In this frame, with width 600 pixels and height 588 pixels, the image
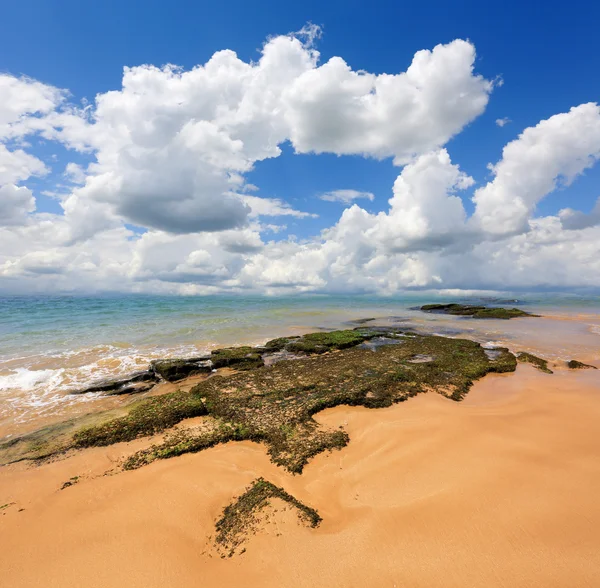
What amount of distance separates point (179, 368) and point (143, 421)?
6.28m

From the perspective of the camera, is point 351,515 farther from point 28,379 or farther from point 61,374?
point 28,379

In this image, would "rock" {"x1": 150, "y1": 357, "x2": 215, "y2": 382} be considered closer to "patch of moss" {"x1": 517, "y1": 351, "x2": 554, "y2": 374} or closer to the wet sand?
the wet sand

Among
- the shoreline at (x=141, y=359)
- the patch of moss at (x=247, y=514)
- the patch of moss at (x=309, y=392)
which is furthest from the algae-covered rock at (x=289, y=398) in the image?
the shoreline at (x=141, y=359)

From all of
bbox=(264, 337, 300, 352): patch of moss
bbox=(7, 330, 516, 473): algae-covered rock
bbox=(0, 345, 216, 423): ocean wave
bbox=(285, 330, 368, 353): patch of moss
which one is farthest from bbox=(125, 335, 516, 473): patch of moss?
bbox=(0, 345, 216, 423): ocean wave

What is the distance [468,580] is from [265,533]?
319 cm

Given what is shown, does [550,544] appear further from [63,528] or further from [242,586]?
[63,528]

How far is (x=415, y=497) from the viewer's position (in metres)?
5.83

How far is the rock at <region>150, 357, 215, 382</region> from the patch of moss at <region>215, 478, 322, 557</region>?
Answer: 10345 millimetres

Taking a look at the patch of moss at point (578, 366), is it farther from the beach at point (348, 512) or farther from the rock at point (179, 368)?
the rock at point (179, 368)

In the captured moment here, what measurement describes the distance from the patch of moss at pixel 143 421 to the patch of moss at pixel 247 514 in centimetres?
453

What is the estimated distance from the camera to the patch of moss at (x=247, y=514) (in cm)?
502

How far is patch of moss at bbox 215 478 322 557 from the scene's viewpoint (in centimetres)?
502

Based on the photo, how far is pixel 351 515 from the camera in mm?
5473

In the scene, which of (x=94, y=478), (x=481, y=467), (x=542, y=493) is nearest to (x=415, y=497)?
(x=481, y=467)
